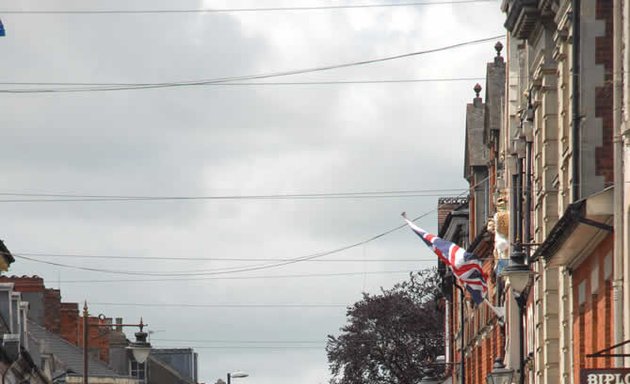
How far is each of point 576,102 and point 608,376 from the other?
36.1 ft

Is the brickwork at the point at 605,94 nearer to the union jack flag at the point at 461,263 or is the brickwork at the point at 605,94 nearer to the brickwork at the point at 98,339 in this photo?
the union jack flag at the point at 461,263

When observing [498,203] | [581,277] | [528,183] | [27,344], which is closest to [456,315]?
[27,344]

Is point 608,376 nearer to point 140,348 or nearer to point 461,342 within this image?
point 140,348

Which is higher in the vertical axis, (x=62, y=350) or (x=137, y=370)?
(x=62, y=350)

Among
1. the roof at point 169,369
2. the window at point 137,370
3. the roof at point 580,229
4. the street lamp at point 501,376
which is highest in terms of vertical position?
the roof at point 169,369

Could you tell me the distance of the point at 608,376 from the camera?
3062cm

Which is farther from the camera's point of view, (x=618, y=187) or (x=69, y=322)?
(x=69, y=322)

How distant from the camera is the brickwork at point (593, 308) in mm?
37750

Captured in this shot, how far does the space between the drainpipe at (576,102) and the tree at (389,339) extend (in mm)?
72437

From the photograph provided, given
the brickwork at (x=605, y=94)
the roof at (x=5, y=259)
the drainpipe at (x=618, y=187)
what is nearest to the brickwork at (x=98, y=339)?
the roof at (x=5, y=259)

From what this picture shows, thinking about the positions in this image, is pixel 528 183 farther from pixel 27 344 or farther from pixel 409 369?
pixel 409 369

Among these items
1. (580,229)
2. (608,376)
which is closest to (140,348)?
(580,229)

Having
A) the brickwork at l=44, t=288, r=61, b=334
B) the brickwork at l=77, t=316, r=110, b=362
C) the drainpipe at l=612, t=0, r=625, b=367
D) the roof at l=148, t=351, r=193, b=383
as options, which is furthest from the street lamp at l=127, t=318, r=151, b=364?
the roof at l=148, t=351, r=193, b=383

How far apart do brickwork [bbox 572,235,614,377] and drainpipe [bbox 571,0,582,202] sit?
139cm
